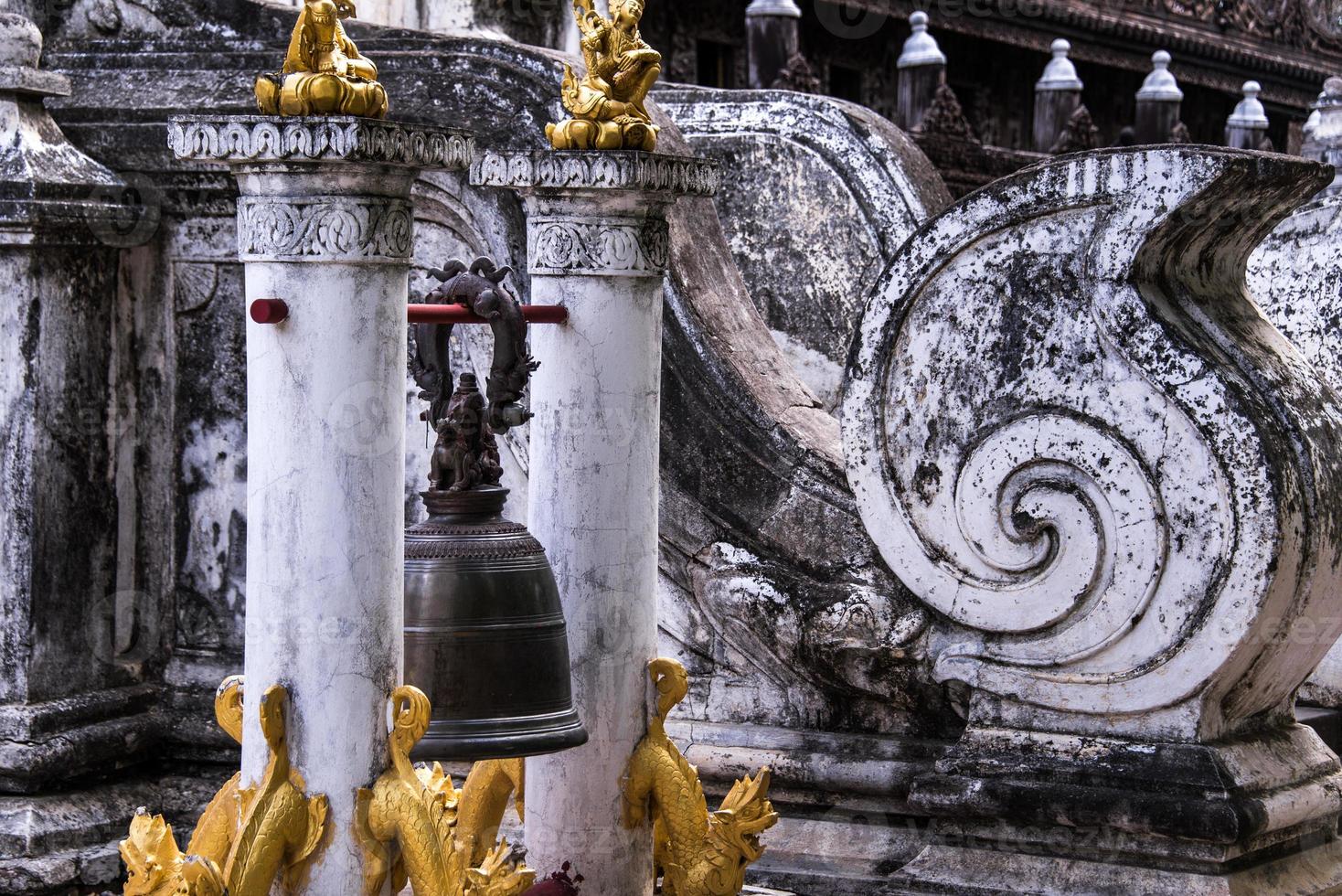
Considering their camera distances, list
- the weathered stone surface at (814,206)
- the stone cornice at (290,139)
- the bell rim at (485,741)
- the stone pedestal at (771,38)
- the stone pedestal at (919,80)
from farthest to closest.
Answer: the stone pedestal at (919,80) → the stone pedestal at (771,38) → the weathered stone surface at (814,206) → the bell rim at (485,741) → the stone cornice at (290,139)

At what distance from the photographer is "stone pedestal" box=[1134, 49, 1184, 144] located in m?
14.6

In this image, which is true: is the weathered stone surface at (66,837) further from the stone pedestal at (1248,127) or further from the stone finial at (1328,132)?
the stone pedestal at (1248,127)

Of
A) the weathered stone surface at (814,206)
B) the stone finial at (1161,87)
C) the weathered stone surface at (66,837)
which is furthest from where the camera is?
the stone finial at (1161,87)

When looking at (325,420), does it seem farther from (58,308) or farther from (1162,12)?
(1162,12)

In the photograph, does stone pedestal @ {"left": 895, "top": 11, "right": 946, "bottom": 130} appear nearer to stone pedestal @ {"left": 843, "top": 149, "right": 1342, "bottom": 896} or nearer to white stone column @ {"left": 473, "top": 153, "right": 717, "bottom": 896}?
stone pedestal @ {"left": 843, "top": 149, "right": 1342, "bottom": 896}

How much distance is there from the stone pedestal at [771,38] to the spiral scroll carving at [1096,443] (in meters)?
6.89

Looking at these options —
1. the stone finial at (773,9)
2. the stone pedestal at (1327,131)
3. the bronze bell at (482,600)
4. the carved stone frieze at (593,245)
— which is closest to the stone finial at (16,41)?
the carved stone frieze at (593,245)

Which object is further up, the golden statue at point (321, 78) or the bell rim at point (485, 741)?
the golden statue at point (321, 78)

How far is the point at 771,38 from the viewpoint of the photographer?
12094 millimetres

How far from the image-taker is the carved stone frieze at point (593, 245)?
4629mm

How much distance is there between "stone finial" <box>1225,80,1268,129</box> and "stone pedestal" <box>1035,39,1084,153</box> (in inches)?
44.3

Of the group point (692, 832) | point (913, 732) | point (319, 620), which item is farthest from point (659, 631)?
point (319, 620)

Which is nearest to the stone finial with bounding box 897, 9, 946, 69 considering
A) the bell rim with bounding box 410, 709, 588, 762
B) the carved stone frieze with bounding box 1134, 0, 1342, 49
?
the carved stone frieze with bounding box 1134, 0, 1342, 49

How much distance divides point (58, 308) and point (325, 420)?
2.36 metres
